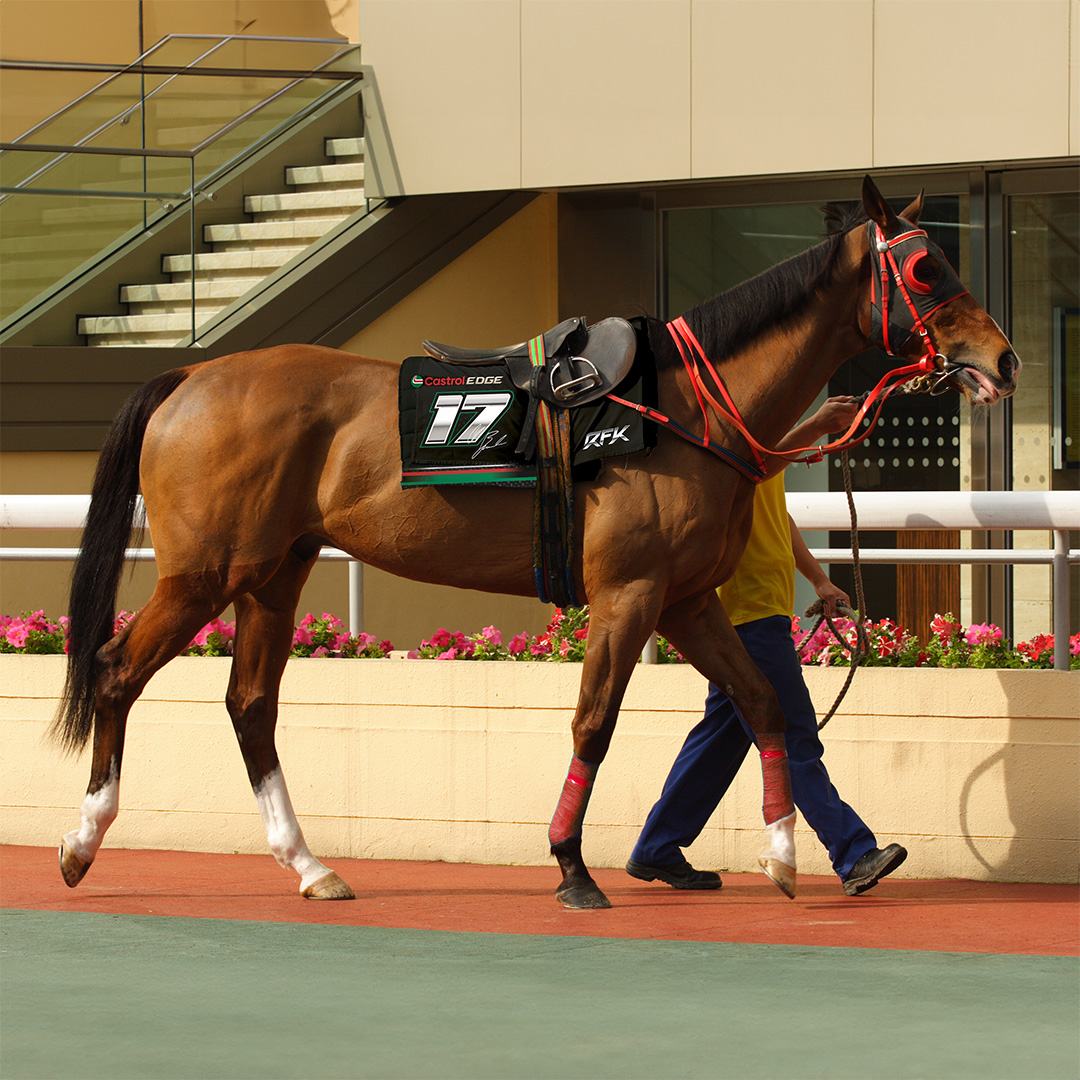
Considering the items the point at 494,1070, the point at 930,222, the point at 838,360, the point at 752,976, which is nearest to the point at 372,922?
the point at 752,976

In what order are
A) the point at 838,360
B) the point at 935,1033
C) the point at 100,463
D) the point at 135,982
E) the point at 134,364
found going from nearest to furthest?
the point at 935,1033 < the point at 135,982 < the point at 838,360 < the point at 100,463 < the point at 134,364

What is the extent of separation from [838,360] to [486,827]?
2210 mm

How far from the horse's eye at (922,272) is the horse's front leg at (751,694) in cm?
118

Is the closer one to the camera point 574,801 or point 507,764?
point 574,801

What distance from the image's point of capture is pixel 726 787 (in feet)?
17.0

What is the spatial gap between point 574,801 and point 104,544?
1.91 meters

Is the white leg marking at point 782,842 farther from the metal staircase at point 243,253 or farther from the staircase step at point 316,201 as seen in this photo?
the staircase step at point 316,201

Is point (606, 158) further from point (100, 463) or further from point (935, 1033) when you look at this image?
point (935, 1033)

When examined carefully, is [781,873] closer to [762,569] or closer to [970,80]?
[762,569]

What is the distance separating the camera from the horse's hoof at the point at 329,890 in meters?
5.00

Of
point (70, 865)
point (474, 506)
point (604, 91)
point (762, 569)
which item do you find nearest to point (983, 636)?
point (762, 569)

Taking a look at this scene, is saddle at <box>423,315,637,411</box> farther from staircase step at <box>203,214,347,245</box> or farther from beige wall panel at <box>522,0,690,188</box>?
staircase step at <box>203,214,347,245</box>

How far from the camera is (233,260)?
35.7ft

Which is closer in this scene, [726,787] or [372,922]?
[372,922]
